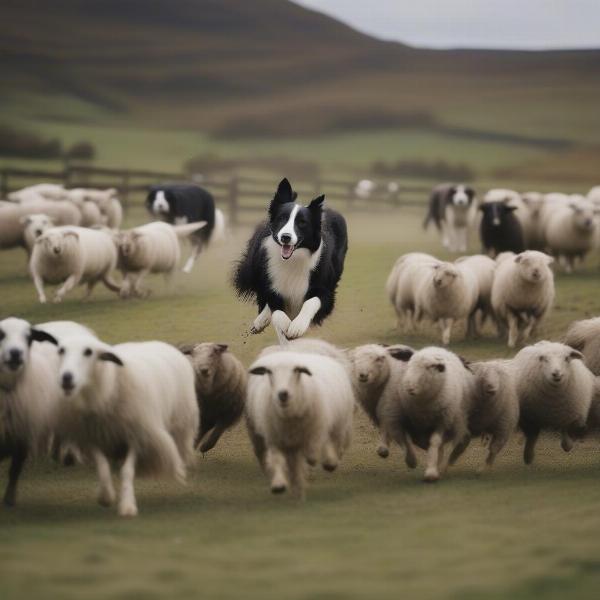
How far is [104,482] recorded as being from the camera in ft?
20.3

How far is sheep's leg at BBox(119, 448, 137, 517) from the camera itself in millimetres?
5980

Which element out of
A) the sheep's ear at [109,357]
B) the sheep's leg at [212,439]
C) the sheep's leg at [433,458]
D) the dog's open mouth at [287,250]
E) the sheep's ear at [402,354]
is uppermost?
the dog's open mouth at [287,250]

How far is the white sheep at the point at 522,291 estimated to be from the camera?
11.5 metres

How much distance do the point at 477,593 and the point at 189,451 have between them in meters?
2.83

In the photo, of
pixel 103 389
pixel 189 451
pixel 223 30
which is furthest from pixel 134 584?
pixel 223 30

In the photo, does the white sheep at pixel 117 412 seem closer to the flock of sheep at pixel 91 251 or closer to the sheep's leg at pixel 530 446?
the sheep's leg at pixel 530 446

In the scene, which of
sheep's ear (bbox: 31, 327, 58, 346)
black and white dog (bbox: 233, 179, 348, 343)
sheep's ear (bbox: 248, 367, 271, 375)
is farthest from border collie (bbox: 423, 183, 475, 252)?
sheep's ear (bbox: 31, 327, 58, 346)

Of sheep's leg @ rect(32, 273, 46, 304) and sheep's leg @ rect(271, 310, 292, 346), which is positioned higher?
sheep's leg @ rect(271, 310, 292, 346)

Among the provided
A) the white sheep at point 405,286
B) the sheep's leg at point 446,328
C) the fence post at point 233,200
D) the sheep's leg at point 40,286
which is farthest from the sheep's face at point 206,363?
the fence post at point 233,200

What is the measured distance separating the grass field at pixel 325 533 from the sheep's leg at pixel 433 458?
11 cm

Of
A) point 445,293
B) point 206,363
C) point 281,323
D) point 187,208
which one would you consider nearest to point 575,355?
point 281,323

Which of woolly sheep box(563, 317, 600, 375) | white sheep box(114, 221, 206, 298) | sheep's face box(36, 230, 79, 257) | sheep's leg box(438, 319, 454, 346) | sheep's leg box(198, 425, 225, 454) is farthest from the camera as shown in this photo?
white sheep box(114, 221, 206, 298)

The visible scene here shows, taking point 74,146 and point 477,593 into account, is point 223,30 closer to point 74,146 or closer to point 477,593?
point 74,146

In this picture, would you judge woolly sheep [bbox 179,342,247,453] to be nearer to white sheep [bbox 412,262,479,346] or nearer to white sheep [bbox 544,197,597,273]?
white sheep [bbox 412,262,479,346]
